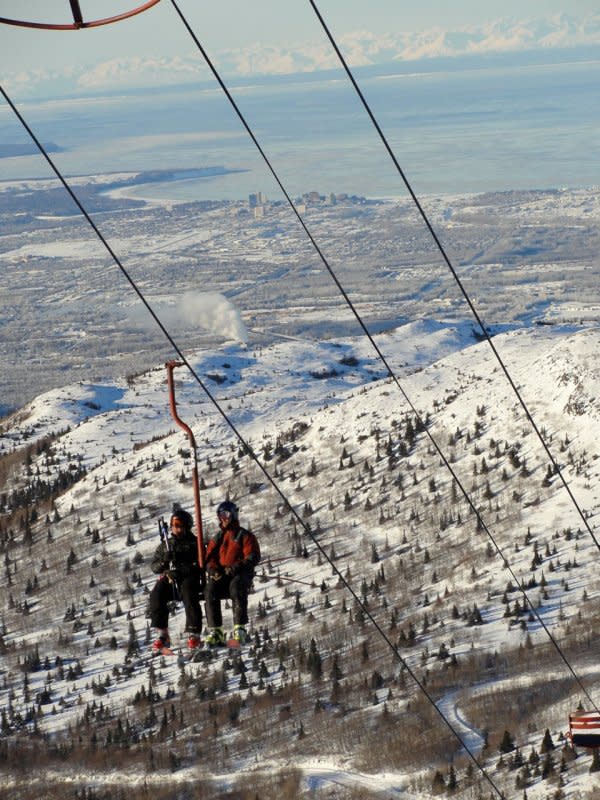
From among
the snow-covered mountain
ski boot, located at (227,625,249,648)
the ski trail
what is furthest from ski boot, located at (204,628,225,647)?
the ski trail

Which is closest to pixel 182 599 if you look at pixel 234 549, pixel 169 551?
pixel 169 551

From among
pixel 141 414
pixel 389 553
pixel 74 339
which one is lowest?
pixel 389 553

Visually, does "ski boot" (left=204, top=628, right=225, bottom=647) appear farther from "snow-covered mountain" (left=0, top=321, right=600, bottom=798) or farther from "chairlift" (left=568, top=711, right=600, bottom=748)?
"chairlift" (left=568, top=711, right=600, bottom=748)

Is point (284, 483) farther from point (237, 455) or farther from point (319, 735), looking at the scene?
point (319, 735)

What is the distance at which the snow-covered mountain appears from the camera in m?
37.5

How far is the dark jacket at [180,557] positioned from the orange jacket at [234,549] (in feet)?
1.68

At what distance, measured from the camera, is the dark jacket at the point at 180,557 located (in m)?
20.4

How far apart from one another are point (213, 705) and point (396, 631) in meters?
7.07

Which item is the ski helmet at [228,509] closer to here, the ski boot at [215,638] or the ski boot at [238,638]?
the ski boot at [238,638]

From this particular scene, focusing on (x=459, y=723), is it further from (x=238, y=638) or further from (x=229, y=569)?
(x=229, y=569)

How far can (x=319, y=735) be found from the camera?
1516 inches

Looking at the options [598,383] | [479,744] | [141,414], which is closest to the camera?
[479,744]

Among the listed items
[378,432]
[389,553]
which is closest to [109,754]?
[389,553]

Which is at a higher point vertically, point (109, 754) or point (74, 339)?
point (74, 339)
